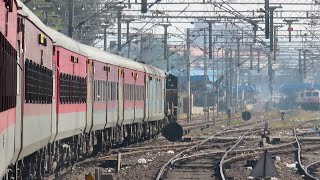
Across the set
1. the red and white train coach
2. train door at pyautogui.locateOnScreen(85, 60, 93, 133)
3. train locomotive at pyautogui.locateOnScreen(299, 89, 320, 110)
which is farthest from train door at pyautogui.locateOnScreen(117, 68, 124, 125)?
train locomotive at pyautogui.locateOnScreen(299, 89, 320, 110)

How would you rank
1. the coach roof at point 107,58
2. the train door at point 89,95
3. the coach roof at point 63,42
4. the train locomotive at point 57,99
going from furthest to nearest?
the coach roof at point 107,58, the train door at point 89,95, the coach roof at point 63,42, the train locomotive at point 57,99

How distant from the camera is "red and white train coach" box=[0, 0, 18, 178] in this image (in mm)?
8508

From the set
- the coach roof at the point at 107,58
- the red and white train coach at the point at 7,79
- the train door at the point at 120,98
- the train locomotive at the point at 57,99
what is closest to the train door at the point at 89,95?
the train locomotive at the point at 57,99

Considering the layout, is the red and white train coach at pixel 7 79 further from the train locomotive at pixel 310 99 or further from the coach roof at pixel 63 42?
the train locomotive at pixel 310 99

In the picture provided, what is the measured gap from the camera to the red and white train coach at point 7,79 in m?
8.51

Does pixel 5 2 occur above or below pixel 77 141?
above

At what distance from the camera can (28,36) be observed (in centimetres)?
1241

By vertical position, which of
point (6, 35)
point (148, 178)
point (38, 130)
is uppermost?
point (6, 35)

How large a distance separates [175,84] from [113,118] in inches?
750

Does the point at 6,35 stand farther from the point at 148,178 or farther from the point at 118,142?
the point at 118,142

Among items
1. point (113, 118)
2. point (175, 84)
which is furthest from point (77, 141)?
point (175, 84)

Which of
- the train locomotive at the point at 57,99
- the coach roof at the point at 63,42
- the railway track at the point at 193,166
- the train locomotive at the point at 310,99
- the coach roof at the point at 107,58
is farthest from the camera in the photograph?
the train locomotive at the point at 310,99

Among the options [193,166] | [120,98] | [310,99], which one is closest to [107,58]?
[120,98]

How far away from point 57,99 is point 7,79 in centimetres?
845
